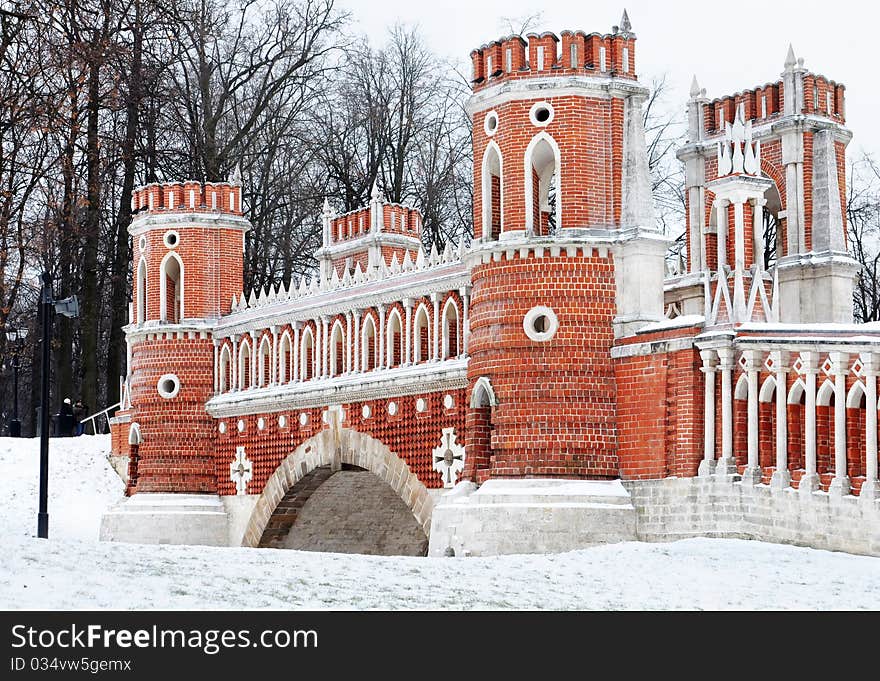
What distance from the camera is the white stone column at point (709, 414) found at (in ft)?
64.1

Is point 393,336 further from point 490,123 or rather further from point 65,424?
point 65,424

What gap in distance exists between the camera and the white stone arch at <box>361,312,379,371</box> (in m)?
25.5

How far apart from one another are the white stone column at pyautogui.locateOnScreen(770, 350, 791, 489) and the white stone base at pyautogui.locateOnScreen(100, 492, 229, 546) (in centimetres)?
1278

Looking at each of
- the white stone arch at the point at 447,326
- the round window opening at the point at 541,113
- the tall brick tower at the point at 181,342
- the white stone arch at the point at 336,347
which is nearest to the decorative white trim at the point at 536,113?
the round window opening at the point at 541,113

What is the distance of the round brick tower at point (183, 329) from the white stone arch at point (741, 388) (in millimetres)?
12601

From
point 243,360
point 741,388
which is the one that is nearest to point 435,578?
point 741,388

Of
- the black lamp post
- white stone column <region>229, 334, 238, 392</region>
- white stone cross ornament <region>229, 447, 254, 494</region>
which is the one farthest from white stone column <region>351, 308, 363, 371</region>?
the black lamp post

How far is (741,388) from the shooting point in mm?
19406

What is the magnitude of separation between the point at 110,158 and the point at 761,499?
2429 centimetres

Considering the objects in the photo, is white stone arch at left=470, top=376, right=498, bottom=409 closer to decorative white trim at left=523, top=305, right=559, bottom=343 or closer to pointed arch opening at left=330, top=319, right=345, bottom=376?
decorative white trim at left=523, top=305, right=559, bottom=343

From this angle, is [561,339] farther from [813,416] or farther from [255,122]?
[255,122]
